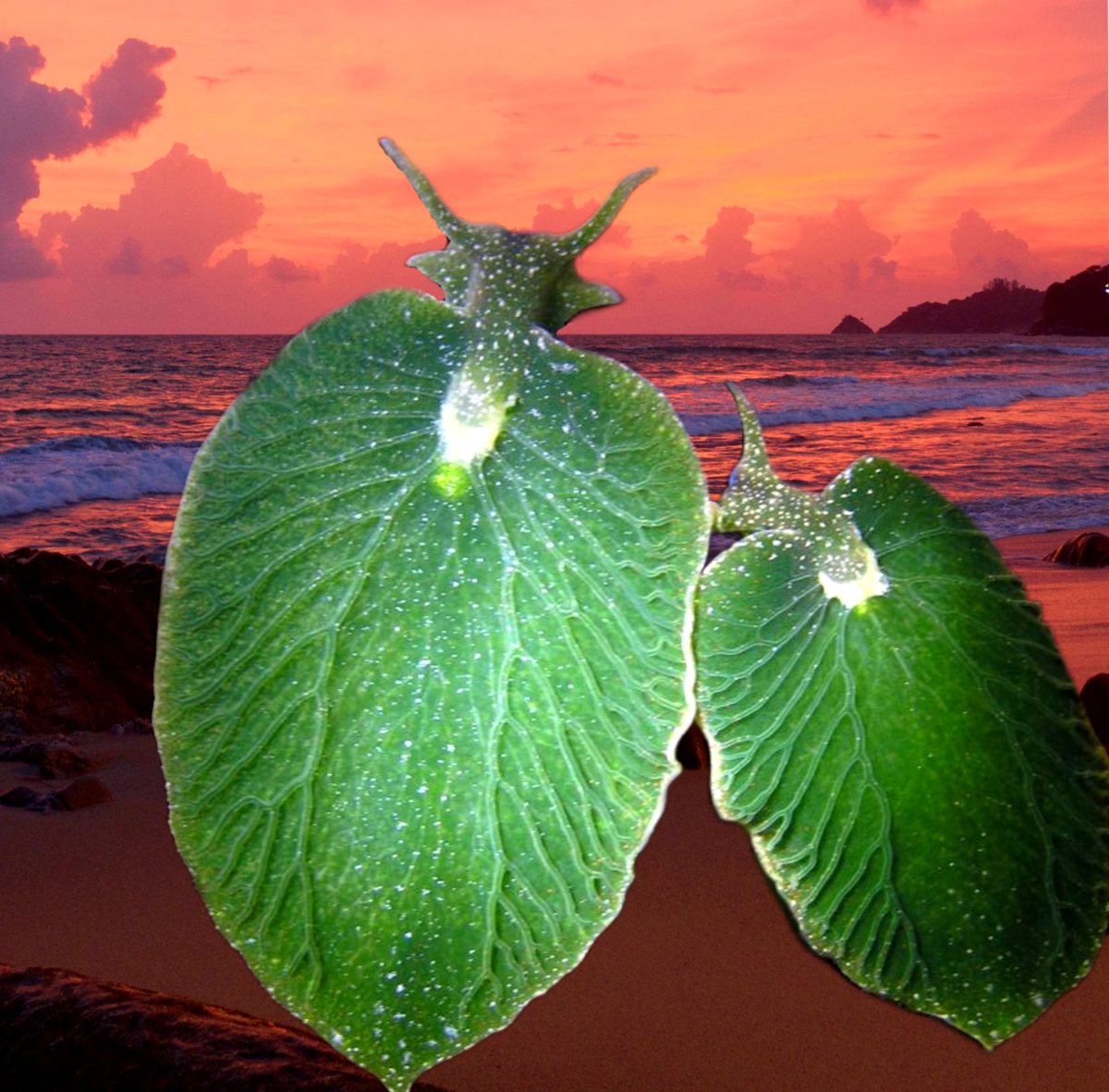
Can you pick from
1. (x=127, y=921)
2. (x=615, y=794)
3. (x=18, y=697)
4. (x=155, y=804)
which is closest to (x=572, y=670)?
(x=615, y=794)

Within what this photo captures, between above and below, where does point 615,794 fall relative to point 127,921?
above

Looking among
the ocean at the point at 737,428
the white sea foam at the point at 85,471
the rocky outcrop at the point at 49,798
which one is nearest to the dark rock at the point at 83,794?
the rocky outcrop at the point at 49,798

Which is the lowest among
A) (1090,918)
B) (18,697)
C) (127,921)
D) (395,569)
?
(127,921)

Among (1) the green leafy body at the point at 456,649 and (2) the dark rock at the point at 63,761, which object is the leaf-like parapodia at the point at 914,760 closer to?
(1) the green leafy body at the point at 456,649

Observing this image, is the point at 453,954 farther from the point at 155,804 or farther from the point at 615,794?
the point at 155,804

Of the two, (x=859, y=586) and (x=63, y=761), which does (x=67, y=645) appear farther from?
(x=859, y=586)

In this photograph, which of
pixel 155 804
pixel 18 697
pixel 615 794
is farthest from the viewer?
pixel 18 697

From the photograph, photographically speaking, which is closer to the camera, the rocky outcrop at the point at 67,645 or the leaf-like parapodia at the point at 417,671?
the leaf-like parapodia at the point at 417,671
